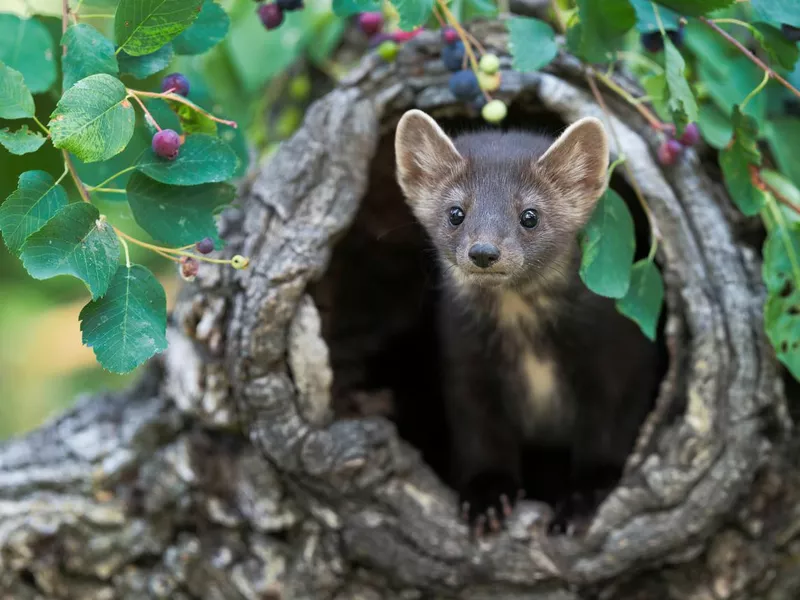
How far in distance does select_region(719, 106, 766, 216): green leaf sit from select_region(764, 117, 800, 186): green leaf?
1.32ft

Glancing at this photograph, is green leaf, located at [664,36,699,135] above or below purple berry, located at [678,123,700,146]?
above

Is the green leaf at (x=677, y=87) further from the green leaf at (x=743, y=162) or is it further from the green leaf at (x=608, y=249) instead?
the green leaf at (x=608, y=249)

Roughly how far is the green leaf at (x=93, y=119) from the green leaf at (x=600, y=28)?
135 centimetres

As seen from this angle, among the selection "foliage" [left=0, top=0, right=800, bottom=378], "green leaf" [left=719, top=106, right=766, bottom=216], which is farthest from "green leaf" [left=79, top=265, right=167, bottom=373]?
"green leaf" [left=719, top=106, right=766, bottom=216]

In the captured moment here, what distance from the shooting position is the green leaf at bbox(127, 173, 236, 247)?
8.19ft

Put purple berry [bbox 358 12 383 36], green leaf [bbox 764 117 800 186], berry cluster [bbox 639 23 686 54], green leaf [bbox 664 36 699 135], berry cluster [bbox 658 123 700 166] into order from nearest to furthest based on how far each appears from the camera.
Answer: green leaf [bbox 664 36 699 135] < berry cluster [bbox 639 23 686 54] < berry cluster [bbox 658 123 700 166] < green leaf [bbox 764 117 800 186] < purple berry [bbox 358 12 383 36]

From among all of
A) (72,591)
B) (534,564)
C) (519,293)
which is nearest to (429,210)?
(519,293)

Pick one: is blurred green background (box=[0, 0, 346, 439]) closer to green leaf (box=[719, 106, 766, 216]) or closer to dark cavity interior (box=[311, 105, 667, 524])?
dark cavity interior (box=[311, 105, 667, 524])

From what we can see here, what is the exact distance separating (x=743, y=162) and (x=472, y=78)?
3.08ft

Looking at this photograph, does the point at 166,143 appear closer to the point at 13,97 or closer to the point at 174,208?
the point at 174,208

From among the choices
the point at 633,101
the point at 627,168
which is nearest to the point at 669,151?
the point at 627,168

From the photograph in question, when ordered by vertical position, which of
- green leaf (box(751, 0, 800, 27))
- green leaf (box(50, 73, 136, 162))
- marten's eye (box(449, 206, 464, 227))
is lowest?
marten's eye (box(449, 206, 464, 227))

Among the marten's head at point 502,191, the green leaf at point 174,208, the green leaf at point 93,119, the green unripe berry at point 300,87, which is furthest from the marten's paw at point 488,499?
the green unripe berry at point 300,87

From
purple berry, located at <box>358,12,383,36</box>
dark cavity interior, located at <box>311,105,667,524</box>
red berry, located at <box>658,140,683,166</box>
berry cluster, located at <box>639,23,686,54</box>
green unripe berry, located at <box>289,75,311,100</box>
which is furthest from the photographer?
green unripe berry, located at <box>289,75,311,100</box>
